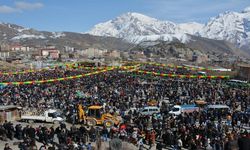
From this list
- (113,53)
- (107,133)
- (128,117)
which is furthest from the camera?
(113,53)

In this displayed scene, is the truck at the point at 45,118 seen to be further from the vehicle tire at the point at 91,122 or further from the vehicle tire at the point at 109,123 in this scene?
the vehicle tire at the point at 109,123

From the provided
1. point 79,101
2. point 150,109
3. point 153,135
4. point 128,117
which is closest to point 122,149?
point 153,135

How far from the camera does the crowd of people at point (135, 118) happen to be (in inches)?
741

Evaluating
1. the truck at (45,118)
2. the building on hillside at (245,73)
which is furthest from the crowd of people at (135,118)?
the building on hillside at (245,73)

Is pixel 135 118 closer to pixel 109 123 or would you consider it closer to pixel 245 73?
pixel 109 123

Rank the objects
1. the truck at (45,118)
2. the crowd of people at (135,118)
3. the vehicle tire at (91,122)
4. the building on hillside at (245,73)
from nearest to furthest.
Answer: the crowd of people at (135,118), the vehicle tire at (91,122), the truck at (45,118), the building on hillside at (245,73)

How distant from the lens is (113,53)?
170375 mm

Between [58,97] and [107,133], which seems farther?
[58,97]

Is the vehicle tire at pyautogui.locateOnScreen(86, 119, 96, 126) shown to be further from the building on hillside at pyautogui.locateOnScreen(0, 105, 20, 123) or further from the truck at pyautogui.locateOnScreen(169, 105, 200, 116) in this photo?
the truck at pyautogui.locateOnScreen(169, 105, 200, 116)

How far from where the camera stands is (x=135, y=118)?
25234mm

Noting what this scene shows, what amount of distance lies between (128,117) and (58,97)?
43.0ft

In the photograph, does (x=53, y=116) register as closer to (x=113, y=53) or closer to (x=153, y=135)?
(x=153, y=135)

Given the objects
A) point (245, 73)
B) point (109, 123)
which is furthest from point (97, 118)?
point (245, 73)

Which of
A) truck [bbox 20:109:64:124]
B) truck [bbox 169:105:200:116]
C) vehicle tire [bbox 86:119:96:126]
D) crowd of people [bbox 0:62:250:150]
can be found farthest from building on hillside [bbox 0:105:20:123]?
truck [bbox 169:105:200:116]
